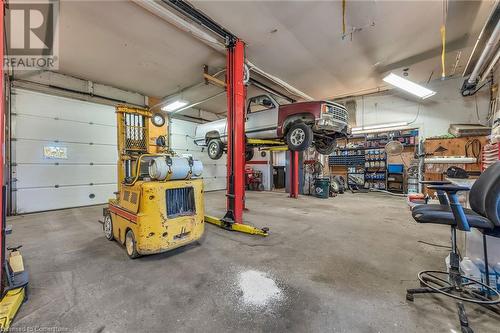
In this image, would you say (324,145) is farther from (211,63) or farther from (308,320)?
(308,320)

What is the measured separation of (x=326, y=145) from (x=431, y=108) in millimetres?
5125

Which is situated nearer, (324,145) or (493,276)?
(493,276)

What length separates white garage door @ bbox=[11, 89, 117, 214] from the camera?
5.25 metres

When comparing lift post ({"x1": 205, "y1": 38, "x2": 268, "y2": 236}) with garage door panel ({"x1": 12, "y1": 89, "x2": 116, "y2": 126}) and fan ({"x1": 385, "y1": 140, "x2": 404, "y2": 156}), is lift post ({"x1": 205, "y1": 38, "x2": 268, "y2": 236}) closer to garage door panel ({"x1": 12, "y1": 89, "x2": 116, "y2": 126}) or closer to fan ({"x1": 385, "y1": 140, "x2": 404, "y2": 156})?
garage door panel ({"x1": 12, "y1": 89, "x2": 116, "y2": 126})

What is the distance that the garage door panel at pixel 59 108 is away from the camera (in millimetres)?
5281

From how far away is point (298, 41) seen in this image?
4480mm

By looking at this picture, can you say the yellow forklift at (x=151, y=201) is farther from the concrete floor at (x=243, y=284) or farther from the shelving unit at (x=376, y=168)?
the shelving unit at (x=376, y=168)

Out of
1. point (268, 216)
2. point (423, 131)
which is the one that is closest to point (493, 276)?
point (268, 216)

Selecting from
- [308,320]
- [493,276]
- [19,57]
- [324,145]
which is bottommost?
[308,320]

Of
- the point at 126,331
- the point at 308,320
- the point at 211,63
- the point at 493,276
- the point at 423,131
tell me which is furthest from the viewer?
the point at 423,131

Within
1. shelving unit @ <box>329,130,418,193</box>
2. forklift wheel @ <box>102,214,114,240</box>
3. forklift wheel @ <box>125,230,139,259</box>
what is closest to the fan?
shelving unit @ <box>329,130,418,193</box>

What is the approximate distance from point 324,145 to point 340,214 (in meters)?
1.85

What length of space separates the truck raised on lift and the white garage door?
380cm

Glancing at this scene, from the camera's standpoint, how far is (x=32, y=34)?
4.07 meters
